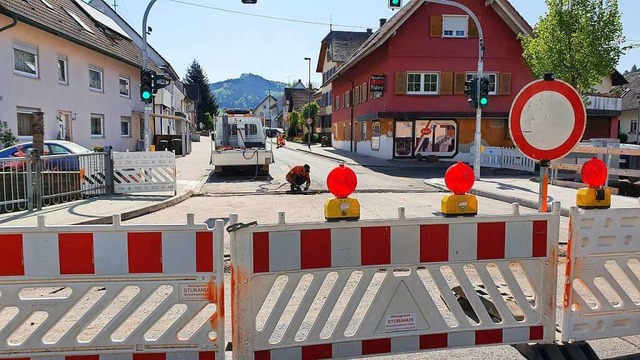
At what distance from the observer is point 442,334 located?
3.29 meters

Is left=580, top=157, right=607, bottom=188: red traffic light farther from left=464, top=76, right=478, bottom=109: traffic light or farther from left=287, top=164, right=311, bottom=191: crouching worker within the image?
left=464, top=76, right=478, bottom=109: traffic light

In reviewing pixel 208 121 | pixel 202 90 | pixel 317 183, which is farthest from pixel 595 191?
pixel 202 90

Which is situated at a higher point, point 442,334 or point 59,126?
point 59,126

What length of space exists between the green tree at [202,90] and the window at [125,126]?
→ 6369 centimetres

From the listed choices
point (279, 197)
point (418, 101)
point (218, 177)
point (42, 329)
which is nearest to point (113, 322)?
point (42, 329)

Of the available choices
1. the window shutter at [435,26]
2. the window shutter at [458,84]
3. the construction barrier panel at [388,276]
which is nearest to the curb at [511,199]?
the construction barrier panel at [388,276]

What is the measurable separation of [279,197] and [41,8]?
43.3 ft

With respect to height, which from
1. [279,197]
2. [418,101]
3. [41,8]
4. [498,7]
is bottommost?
[279,197]

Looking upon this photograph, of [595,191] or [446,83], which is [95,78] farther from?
[595,191]

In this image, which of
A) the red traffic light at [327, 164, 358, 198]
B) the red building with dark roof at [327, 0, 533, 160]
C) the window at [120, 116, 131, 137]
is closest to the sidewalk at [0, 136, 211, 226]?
the red traffic light at [327, 164, 358, 198]

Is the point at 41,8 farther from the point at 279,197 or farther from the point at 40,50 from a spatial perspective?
the point at 279,197

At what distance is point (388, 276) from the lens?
3.25 metres

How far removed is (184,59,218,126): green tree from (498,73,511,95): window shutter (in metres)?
68.5

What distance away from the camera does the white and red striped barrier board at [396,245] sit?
9.92 ft
